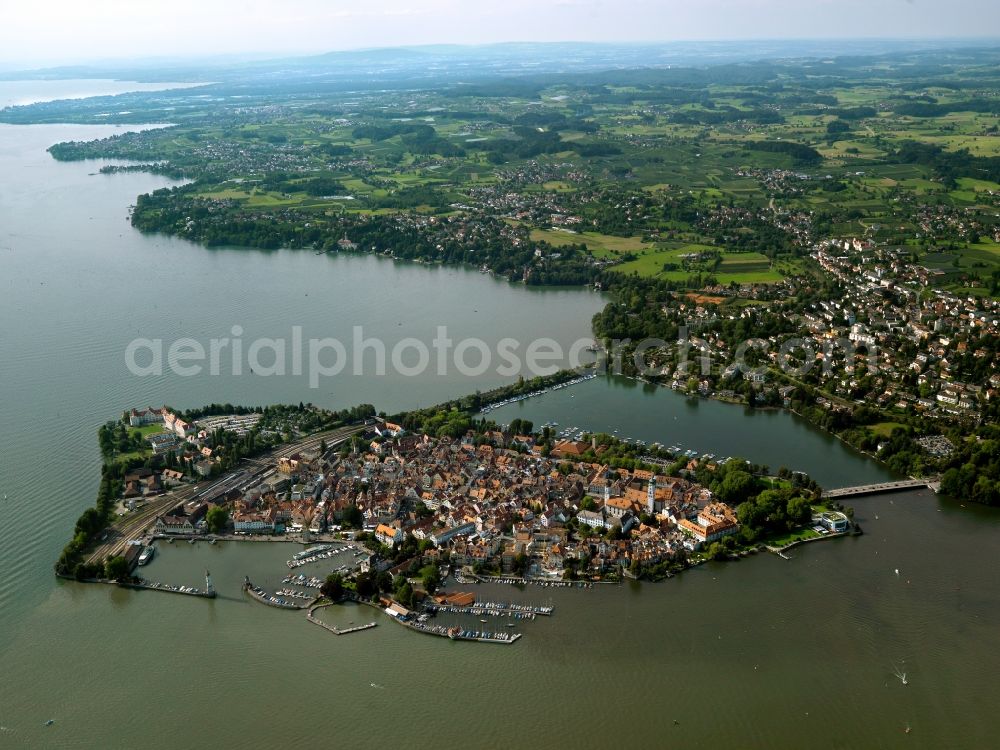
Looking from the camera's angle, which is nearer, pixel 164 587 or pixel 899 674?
pixel 899 674

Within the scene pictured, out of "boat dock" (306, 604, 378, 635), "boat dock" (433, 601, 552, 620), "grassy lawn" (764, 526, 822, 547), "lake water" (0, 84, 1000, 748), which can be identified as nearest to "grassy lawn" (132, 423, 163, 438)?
"lake water" (0, 84, 1000, 748)

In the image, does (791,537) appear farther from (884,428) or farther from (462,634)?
(462,634)

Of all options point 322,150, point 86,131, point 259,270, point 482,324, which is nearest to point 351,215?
point 259,270

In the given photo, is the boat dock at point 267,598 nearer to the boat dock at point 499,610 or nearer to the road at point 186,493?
the boat dock at point 499,610

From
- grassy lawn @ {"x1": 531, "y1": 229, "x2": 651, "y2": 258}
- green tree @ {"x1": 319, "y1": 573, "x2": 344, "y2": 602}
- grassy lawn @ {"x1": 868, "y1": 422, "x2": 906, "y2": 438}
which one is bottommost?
grassy lawn @ {"x1": 868, "y1": 422, "x2": 906, "y2": 438}

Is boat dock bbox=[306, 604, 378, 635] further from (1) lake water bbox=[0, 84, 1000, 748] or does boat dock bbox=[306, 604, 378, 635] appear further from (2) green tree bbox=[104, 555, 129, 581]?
(2) green tree bbox=[104, 555, 129, 581]

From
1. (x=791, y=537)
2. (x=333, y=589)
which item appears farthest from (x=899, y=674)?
(x=333, y=589)
